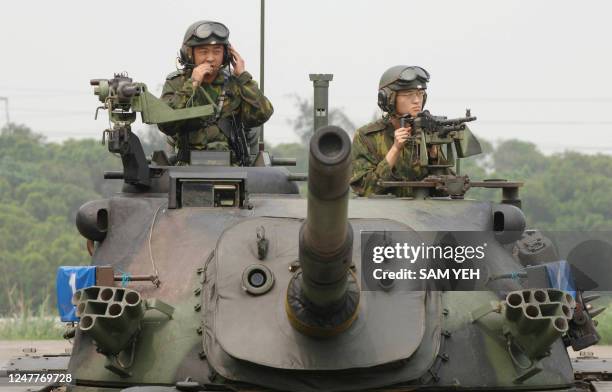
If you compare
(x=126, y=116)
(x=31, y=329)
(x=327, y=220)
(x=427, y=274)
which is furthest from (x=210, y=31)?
(x=31, y=329)

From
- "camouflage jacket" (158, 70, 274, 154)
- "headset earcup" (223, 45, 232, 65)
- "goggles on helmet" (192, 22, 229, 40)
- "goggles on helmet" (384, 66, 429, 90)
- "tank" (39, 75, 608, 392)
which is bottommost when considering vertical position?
"tank" (39, 75, 608, 392)

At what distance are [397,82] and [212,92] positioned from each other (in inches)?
76.1

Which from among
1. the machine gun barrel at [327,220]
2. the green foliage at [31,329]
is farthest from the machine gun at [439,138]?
the green foliage at [31,329]

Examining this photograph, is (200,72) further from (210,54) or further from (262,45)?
(262,45)

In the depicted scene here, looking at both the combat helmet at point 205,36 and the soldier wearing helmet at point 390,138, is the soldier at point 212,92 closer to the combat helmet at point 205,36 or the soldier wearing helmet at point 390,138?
the combat helmet at point 205,36

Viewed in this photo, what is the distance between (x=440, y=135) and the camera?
15453 mm

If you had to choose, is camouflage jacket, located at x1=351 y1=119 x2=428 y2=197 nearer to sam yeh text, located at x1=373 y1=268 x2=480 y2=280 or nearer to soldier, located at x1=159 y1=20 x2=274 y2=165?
soldier, located at x1=159 y1=20 x2=274 y2=165

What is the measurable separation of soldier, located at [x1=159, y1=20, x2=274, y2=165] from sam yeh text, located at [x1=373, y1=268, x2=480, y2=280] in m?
3.49

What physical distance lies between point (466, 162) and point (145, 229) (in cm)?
3772

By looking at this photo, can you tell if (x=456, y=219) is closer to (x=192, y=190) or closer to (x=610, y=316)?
(x=192, y=190)

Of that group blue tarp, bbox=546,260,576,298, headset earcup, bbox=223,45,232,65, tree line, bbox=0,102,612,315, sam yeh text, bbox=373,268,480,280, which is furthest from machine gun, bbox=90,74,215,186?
tree line, bbox=0,102,612,315

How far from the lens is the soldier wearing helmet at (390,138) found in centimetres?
1567

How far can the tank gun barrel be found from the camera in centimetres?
996

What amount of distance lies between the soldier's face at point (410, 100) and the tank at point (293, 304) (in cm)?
256
